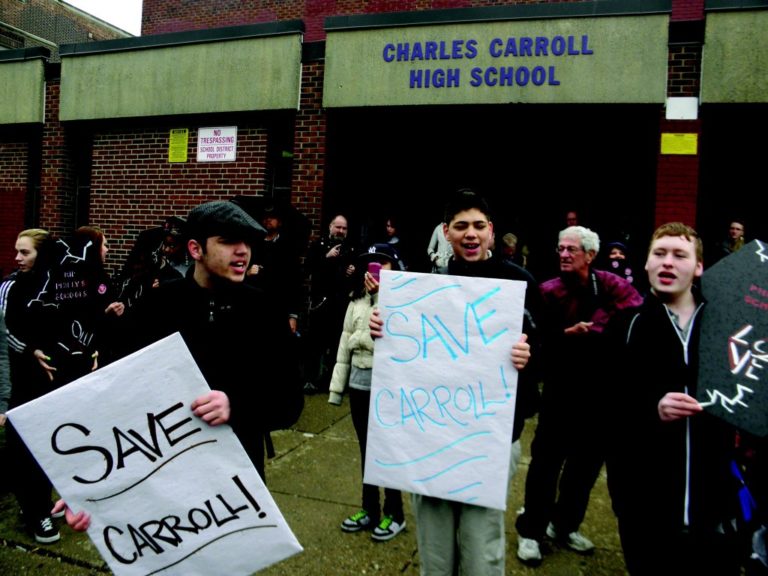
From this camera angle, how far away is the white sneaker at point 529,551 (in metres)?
3.40

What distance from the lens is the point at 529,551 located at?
3412 mm

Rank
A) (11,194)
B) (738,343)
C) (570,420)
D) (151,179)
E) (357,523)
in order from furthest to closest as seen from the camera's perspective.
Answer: (11,194) → (151,179) → (357,523) → (570,420) → (738,343)

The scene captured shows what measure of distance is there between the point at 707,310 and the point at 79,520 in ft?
7.40

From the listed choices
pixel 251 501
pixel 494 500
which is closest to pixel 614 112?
pixel 494 500

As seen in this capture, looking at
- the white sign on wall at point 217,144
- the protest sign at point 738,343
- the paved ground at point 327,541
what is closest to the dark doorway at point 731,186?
the paved ground at point 327,541

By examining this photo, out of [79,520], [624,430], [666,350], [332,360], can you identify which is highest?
[666,350]

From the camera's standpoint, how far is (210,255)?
2.08 meters

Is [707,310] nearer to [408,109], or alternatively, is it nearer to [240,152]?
[408,109]

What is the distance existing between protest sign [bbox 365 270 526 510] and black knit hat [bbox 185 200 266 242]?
2.00 ft

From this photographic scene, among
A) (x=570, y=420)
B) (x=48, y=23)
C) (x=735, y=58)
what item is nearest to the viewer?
(x=570, y=420)

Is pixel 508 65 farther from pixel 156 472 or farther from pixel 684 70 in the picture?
pixel 156 472

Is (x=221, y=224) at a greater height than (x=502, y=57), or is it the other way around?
(x=502, y=57)

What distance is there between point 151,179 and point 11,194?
10.2 ft

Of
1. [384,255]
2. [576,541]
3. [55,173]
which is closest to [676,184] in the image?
[384,255]
